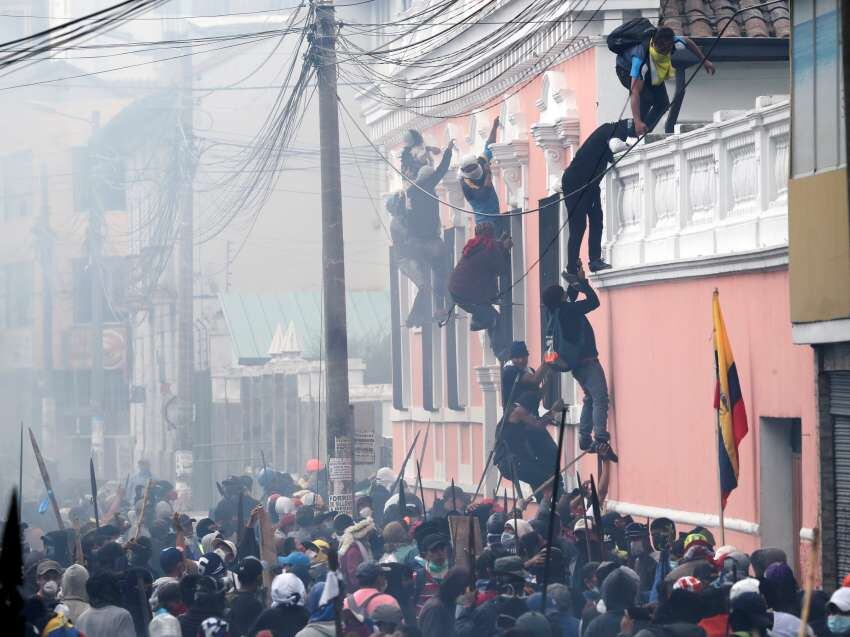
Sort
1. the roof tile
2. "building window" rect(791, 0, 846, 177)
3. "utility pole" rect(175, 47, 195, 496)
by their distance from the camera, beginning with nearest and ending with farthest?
"building window" rect(791, 0, 846, 177)
the roof tile
"utility pole" rect(175, 47, 195, 496)

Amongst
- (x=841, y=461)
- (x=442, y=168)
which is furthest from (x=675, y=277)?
(x=442, y=168)

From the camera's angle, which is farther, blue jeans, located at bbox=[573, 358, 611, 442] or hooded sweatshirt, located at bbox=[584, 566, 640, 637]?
blue jeans, located at bbox=[573, 358, 611, 442]

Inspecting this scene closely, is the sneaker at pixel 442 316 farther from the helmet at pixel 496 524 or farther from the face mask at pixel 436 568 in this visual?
the face mask at pixel 436 568

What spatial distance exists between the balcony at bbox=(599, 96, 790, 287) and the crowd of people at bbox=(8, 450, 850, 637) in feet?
9.60

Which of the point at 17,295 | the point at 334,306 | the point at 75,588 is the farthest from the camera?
the point at 17,295

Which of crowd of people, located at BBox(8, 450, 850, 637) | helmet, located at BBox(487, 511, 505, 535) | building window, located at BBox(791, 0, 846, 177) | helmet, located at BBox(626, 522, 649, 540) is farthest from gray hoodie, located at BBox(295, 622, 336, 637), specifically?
building window, located at BBox(791, 0, 846, 177)

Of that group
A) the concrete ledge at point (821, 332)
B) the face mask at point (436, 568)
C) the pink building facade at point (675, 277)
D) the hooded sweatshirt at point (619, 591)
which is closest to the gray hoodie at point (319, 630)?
the hooded sweatshirt at point (619, 591)

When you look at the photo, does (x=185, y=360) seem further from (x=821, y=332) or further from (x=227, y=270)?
(x=821, y=332)

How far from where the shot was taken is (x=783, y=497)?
17.2 meters

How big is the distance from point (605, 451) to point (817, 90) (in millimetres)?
7380

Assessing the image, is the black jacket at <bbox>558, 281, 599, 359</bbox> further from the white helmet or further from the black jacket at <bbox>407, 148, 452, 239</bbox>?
the black jacket at <bbox>407, 148, 452, 239</bbox>

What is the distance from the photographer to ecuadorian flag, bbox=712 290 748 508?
16.7 m

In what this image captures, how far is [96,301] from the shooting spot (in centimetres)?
5550

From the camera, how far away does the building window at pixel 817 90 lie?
47.4 feet
